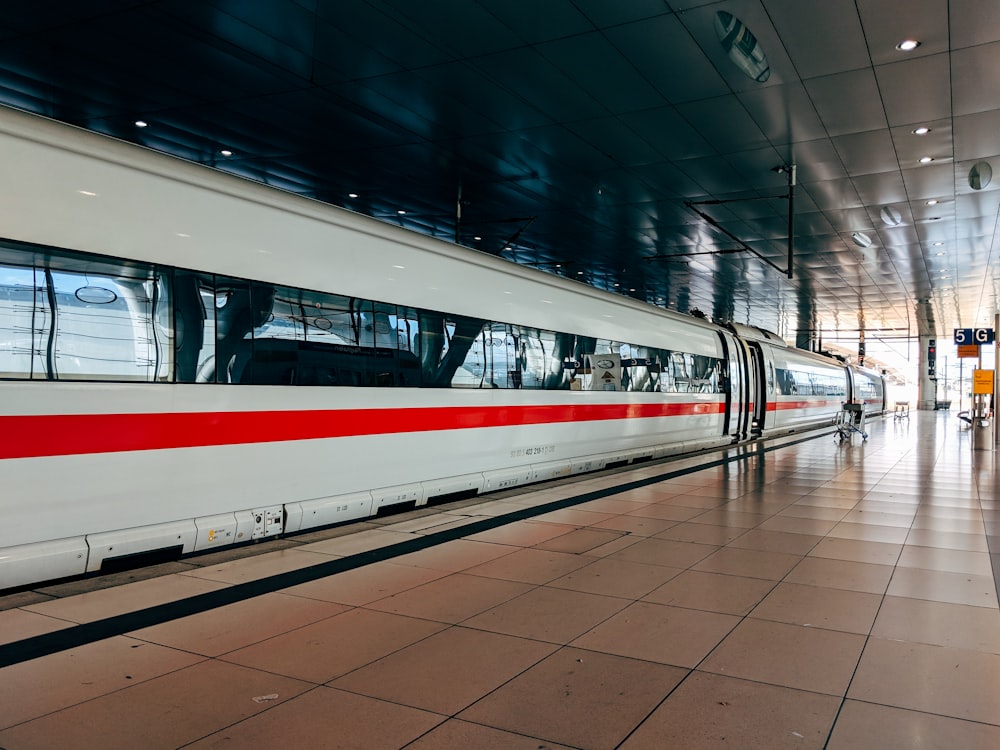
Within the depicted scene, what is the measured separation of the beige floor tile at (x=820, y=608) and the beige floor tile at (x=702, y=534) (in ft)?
4.87

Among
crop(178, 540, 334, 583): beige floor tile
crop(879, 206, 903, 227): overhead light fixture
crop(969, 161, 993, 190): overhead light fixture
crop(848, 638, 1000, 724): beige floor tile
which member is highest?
crop(969, 161, 993, 190): overhead light fixture

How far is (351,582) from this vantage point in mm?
5234

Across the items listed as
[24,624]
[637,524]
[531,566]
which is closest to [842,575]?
Result: [637,524]

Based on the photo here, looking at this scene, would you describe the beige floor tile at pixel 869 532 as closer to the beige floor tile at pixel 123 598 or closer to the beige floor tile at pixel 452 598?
the beige floor tile at pixel 452 598

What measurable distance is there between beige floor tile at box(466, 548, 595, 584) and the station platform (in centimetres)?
3

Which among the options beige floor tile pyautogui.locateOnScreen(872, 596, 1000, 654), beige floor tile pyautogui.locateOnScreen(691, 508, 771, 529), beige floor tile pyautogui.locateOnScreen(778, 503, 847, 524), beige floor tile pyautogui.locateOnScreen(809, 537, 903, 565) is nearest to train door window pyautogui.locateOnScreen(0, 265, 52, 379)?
beige floor tile pyautogui.locateOnScreen(872, 596, 1000, 654)

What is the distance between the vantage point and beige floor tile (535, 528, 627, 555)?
253 inches

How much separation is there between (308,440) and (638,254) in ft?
49.3

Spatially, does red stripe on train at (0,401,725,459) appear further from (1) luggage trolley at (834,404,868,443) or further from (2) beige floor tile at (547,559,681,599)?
(1) luggage trolley at (834,404,868,443)

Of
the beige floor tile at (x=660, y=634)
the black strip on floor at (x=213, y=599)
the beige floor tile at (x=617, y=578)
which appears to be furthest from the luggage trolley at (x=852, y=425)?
the beige floor tile at (x=660, y=634)

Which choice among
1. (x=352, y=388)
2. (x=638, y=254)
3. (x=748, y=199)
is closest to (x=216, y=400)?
(x=352, y=388)

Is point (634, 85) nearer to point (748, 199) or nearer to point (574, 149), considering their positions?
point (574, 149)

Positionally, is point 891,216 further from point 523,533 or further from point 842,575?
point 523,533

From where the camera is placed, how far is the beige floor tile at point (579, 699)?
10.2ft
